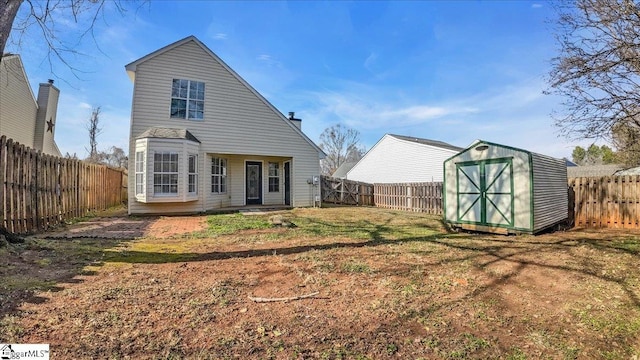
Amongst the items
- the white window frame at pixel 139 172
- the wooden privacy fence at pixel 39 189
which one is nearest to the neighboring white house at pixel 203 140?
the white window frame at pixel 139 172

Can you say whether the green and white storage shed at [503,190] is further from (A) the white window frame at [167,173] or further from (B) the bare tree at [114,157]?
(B) the bare tree at [114,157]

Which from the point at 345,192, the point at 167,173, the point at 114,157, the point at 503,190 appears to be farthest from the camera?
the point at 114,157

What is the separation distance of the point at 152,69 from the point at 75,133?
2113 cm

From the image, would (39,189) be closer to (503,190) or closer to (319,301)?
(319,301)

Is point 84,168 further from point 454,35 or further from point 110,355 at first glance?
point 454,35

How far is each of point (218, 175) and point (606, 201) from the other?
14448mm

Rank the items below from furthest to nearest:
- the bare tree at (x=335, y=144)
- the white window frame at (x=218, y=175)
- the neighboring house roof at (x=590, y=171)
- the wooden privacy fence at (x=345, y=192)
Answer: the bare tree at (x=335, y=144)
the neighboring house roof at (x=590, y=171)
the wooden privacy fence at (x=345, y=192)
the white window frame at (x=218, y=175)

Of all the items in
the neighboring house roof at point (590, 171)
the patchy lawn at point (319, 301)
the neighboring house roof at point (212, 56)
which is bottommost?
the patchy lawn at point (319, 301)

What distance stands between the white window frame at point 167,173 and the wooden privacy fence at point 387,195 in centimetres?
1031

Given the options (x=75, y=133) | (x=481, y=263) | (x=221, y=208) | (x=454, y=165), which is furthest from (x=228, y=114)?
(x=75, y=133)

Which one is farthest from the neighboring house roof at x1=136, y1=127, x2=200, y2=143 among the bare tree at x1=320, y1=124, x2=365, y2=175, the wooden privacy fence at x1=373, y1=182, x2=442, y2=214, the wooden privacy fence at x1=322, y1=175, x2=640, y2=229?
the bare tree at x1=320, y1=124, x2=365, y2=175

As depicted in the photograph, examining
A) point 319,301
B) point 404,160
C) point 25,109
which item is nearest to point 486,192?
point 319,301

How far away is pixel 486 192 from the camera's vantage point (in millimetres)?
8844

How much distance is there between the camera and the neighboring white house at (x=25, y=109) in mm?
14148
